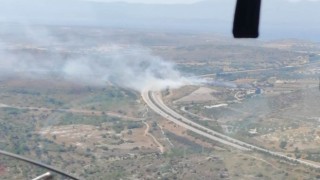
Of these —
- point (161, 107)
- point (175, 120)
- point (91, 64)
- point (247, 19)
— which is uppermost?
point (247, 19)

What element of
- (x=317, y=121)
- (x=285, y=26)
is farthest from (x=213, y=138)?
(x=285, y=26)

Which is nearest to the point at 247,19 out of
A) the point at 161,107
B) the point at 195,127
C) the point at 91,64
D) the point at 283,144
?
the point at 283,144

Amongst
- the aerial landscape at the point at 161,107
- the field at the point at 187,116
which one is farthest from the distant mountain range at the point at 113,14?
the field at the point at 187,116

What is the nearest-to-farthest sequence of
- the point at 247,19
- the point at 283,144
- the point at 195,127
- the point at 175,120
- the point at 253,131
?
the point at 247,19 → the point at 283,144 → the point at 253,131 → the point at 195,127 → the point at 175,120

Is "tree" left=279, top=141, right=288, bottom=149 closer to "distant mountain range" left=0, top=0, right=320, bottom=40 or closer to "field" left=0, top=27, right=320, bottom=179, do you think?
"field" left=0, top=27, right=320, bottom=179

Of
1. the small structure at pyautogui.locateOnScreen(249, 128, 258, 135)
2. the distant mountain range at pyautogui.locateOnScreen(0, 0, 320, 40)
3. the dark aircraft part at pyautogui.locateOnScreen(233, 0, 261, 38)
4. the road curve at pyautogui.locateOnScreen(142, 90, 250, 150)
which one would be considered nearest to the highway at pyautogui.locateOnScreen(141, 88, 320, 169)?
the road curve at pyautogui.locateOnScreen(142, 90, 250, 150)

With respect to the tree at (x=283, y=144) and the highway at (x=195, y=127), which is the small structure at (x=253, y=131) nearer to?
the highway at (x=195, y=127)

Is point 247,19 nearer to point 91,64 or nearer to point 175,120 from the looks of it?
point 175,120

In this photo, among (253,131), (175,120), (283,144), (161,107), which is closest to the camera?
(283,144)
